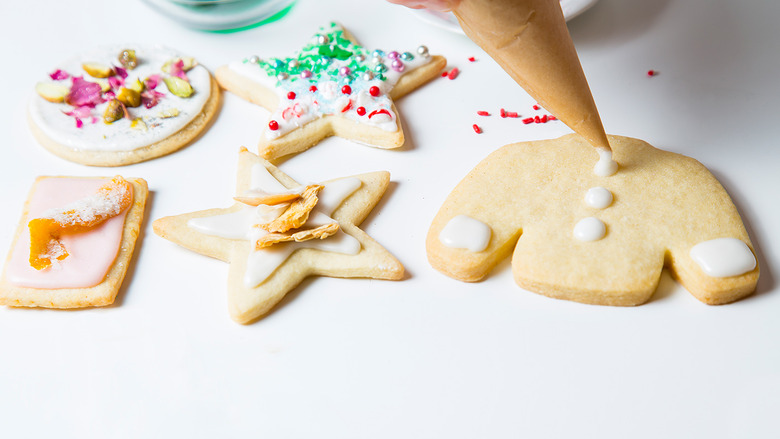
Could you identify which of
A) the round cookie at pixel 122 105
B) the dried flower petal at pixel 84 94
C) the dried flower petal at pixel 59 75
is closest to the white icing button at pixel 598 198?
the round cookie at pixel 122 105

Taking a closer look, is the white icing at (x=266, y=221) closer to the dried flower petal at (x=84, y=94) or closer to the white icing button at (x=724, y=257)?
the dried flower petal at (x=84, y=94)

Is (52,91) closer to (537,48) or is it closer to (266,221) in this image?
(266,221)

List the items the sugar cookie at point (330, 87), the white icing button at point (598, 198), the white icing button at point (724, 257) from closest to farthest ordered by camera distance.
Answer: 1. the white icing button at point (724, 257)
2. the white icing button at point (598, 198)
3. the sugar cookie at point (330, 87)

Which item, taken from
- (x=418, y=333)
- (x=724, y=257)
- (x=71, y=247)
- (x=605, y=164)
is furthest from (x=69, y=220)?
(x=724, y=257)

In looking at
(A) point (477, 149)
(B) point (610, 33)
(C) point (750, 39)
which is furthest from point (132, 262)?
(C) point (750, 39)

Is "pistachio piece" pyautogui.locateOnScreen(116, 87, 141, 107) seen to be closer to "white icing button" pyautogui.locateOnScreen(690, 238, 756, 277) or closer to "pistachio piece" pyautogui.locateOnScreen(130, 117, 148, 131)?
"pistachio piece" pyautogui.locateOnScreen(130, 117, 148, 131)

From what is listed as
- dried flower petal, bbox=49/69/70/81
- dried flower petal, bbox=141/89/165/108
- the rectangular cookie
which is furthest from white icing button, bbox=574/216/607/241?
dried flower petal, bbox=49/69/70/81

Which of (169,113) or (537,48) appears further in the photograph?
(169,113)

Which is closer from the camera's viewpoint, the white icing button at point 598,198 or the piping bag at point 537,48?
the piping bag at point 537,48
